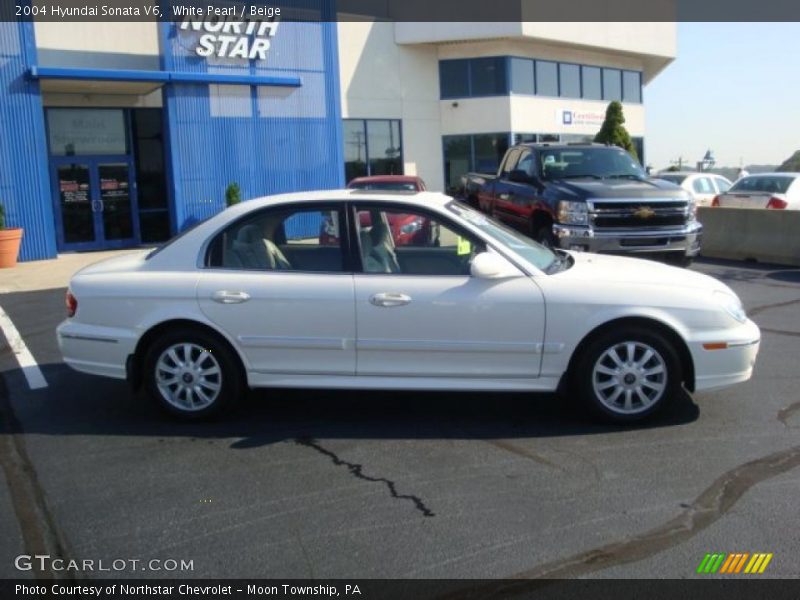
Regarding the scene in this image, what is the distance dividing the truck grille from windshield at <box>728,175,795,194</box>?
24.2 feet

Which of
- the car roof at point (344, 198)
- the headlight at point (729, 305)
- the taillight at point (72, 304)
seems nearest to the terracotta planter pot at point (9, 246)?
the taillight at point (72, 304)

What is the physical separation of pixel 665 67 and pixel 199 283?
1452 inches

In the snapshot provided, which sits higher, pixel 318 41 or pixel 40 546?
pixel 318 41

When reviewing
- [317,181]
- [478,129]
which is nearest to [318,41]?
[317,181]

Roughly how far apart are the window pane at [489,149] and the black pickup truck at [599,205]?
17472 mm

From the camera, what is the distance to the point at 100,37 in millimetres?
18297

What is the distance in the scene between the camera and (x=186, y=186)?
19.2 m

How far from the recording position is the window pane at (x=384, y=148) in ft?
90.5

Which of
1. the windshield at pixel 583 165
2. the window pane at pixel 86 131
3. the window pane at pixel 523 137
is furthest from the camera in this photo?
the window pane at pixel 523 137

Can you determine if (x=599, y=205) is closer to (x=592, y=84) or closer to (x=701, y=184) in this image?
(x=701, y=184)

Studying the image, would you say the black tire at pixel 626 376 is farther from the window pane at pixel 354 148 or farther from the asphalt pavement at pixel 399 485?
the window pane at pixel 354 148

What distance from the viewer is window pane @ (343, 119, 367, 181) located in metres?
26.8

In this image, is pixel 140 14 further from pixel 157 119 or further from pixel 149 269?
pixel 149 269

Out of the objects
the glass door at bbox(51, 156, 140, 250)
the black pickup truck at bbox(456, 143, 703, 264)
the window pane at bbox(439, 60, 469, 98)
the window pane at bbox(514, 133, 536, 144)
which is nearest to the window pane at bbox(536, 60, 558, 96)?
the window pane at bbox(514, 133, 536, 144)
